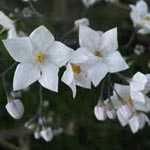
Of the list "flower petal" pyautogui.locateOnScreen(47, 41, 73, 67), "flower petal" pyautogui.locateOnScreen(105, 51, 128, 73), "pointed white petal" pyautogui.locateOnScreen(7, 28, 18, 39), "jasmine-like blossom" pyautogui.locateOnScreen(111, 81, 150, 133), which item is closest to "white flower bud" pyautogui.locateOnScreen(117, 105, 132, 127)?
"jasmine-like blossom" pyautogui.locateOnScreen(111, 81, 150, 133)

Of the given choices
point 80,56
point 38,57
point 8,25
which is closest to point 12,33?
point 8,25

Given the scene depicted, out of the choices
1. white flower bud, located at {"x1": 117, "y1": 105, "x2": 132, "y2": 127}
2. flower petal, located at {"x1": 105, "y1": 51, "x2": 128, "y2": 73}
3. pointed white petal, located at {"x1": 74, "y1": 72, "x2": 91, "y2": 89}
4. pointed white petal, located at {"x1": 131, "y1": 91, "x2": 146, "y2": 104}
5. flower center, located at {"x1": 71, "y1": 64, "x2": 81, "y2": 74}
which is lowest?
white flower bud, located at {"x1": 117, "y1": 105, "x2": 132, "y2": 127}

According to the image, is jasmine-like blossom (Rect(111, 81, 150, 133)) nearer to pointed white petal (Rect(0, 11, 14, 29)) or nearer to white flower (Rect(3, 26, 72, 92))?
white flower (Rect(3, 26, 72, 92))

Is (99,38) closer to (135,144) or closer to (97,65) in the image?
(97,65)

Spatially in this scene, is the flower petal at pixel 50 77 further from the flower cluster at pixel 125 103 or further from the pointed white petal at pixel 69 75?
the flower cluster at pixel 125 103

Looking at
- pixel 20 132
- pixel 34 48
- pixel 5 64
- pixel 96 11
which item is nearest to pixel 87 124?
pixel 20 132
